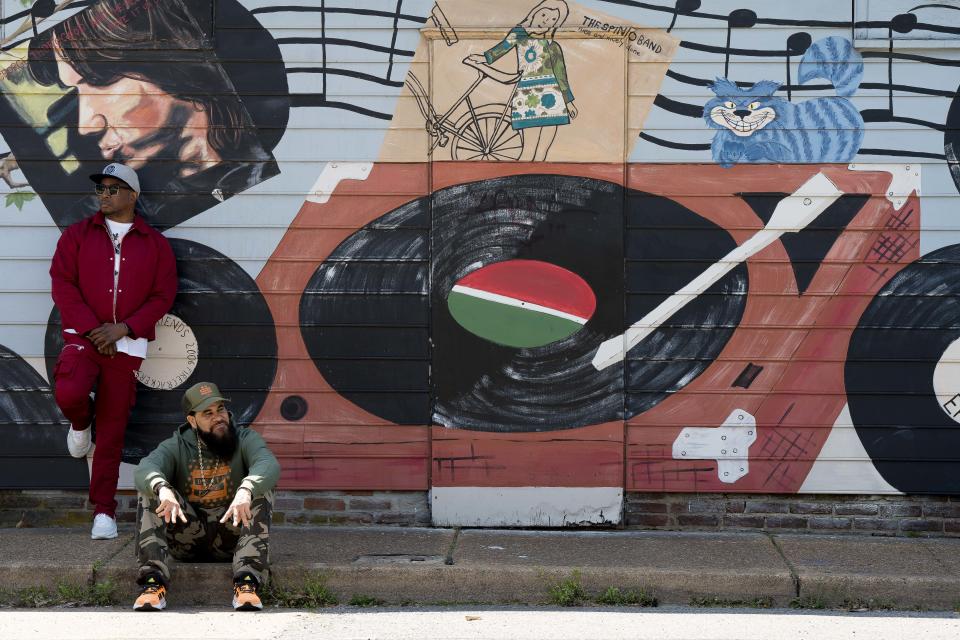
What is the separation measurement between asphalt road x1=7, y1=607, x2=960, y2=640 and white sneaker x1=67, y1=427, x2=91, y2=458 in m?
1.22

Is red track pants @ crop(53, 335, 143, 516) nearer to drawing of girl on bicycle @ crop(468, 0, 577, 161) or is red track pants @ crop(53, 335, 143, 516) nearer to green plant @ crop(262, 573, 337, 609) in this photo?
green plant @ crop(262, 573, 337, 609)

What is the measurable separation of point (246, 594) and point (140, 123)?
293 cm

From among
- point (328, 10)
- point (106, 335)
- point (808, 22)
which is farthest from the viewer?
point (328, 10)

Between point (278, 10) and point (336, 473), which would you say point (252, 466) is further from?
point (278, 10)

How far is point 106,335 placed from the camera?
6.42m

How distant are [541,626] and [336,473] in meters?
1.96

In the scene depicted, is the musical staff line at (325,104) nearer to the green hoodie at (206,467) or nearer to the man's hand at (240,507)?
the green hoodie at (206,467)

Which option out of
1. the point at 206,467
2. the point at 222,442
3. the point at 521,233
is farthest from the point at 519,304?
the point at 206,467

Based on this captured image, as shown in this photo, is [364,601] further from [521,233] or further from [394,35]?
[394,35]

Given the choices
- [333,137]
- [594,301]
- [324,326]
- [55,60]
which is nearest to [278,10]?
[333,137]

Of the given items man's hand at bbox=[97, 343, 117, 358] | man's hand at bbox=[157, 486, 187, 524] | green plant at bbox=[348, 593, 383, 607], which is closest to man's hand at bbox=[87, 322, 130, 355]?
man's hand at bbox=[97, 343, 117, 358]

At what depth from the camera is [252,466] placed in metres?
5.79

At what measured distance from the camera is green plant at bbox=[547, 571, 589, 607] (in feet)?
18.7

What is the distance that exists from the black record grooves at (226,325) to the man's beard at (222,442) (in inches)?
33.2
